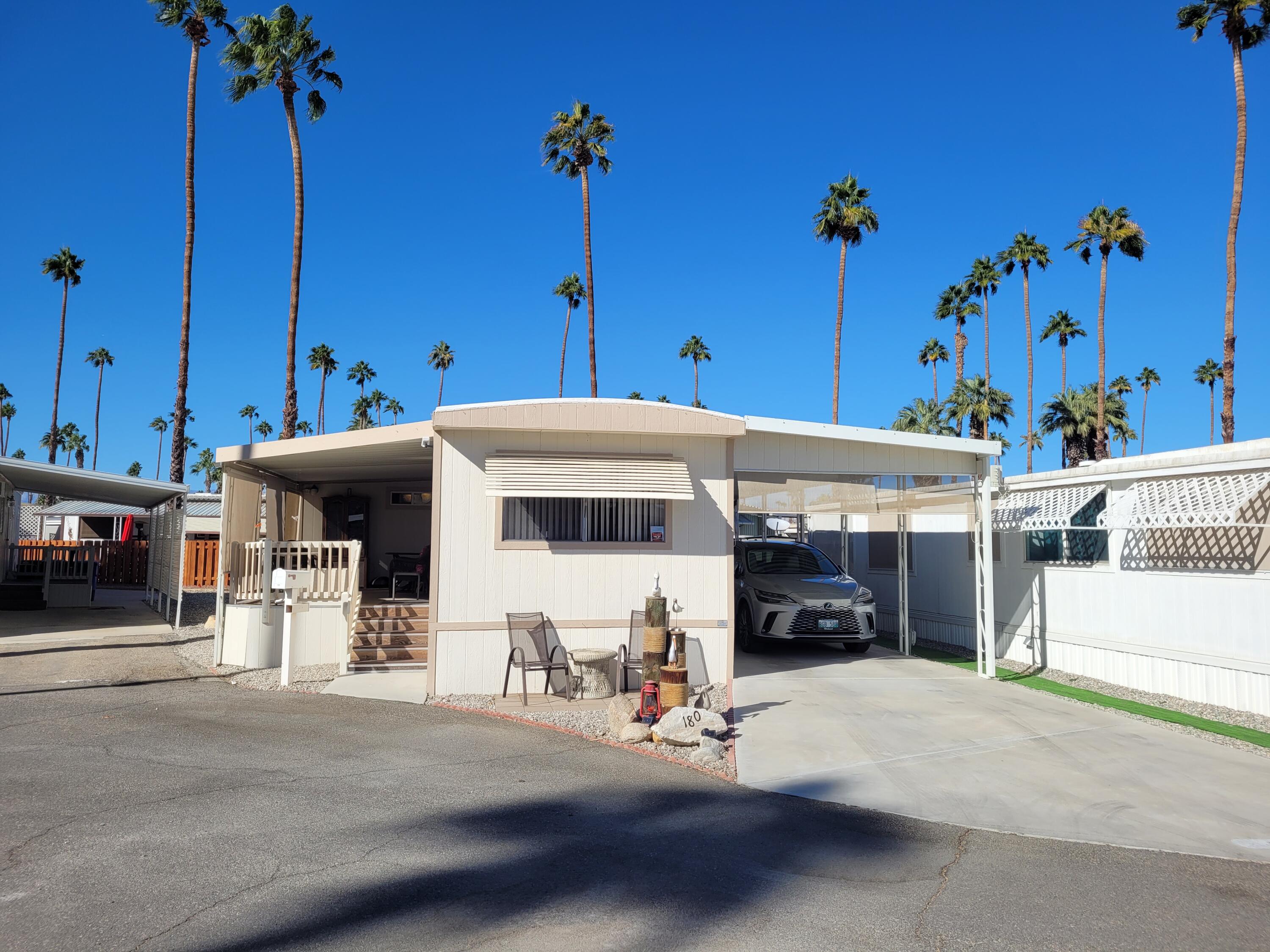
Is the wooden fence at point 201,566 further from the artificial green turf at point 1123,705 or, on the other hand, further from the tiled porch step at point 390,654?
the artificial green turf at point 1123,705

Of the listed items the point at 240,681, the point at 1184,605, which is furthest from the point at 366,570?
the point at 1184,605

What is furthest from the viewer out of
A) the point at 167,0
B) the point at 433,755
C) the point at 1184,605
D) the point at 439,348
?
the point at 439,348

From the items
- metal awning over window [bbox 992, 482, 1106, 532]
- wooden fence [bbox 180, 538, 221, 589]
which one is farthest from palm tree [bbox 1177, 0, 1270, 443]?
wooden fence [bbox 180, 538, 221, 589]

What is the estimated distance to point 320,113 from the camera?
20.2 meters

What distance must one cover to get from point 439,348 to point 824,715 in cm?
4876

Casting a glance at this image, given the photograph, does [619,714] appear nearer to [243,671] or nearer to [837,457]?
[837,457]

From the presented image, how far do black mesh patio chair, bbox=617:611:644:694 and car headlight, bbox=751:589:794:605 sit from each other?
11.0 feet

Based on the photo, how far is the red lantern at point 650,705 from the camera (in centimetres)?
777

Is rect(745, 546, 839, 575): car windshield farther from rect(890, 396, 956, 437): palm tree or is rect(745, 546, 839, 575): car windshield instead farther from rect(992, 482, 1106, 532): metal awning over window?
rect(890, 396, 956, 437): palm tree

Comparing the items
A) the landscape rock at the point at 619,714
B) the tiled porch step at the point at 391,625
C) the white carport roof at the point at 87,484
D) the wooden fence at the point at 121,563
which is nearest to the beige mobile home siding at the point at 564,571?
the landscape rock at the point at 619,714

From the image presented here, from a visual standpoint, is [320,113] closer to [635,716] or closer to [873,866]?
[635,716]

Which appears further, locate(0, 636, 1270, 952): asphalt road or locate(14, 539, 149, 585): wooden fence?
locate(14, 539, 149, 585): wooden fence

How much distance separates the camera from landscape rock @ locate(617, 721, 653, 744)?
733 cm

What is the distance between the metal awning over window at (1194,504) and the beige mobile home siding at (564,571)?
4768mm
